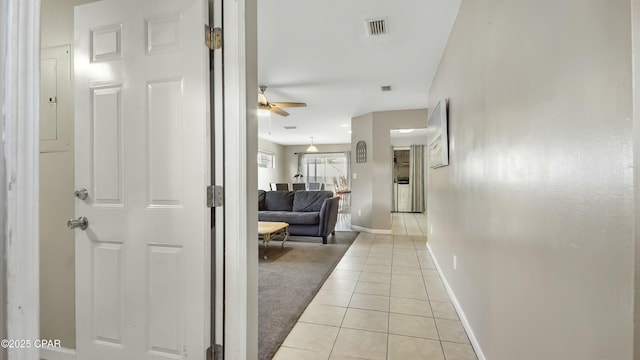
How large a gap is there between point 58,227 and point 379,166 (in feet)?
15.7

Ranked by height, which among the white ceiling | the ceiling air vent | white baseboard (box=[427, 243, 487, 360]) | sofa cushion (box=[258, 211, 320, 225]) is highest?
the white ceiling

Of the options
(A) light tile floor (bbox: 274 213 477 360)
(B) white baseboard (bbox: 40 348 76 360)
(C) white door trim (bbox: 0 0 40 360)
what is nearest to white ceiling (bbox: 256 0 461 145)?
(C) white door trim (bbox: 0 0 40 360)

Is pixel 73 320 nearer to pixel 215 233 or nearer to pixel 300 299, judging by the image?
pixel 215 233

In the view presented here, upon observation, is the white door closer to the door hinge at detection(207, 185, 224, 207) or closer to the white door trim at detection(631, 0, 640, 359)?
the door hinge at detection(207, 185, 224, 207)

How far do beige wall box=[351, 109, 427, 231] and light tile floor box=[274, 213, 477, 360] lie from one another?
198 centimetres

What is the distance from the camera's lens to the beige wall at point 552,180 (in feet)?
2.02

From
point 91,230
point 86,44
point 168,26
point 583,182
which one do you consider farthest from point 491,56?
point 91,230

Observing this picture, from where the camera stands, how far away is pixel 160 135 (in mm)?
1298

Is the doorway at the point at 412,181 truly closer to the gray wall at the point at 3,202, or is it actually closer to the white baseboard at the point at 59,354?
the white baseboard at the point at 59,354

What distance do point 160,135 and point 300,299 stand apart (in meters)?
1.80

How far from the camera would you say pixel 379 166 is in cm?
548

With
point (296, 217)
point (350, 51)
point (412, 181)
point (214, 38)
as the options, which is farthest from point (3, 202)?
point (412, 181)

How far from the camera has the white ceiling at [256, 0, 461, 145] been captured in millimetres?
2209

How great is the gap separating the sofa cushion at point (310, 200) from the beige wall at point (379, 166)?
3.01ft
